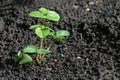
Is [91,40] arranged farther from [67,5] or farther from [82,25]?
[67,5]

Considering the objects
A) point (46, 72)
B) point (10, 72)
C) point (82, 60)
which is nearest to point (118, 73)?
point (82, 60)

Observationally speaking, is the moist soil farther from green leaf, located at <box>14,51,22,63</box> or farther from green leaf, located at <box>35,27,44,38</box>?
green leaf, located at <box>35,27,44,38</box>

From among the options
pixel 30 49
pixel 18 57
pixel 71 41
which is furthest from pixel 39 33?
pixel 71 41

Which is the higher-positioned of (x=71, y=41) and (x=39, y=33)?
(x=39, y=33)

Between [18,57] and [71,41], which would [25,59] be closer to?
[18,57]

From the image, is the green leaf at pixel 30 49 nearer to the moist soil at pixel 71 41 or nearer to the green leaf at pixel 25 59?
the green leaf at pixel 25 59

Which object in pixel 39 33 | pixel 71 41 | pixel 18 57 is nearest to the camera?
pixel 39 33

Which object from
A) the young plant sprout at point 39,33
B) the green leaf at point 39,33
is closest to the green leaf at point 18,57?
the young plant sprout at point 39,33

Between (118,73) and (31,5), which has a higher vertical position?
(31,5)
